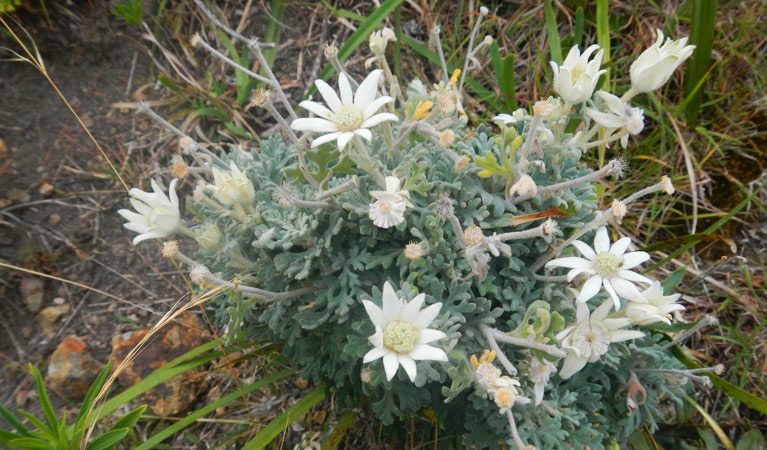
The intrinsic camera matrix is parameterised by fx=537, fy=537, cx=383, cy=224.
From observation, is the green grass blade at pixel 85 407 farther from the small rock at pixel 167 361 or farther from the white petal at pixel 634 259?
the white petal at pixel 634 259

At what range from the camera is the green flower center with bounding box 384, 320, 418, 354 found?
53.3 inches

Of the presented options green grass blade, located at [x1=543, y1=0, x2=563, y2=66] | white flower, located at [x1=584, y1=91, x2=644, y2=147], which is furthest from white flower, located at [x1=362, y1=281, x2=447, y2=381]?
green grass blade, located at [x1=543, y1=0, x2=563, y2=66]

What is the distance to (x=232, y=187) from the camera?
161cm

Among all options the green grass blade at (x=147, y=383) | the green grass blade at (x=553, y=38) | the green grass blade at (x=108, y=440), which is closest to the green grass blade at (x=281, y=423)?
the green grass blade at (x=147, y=383)

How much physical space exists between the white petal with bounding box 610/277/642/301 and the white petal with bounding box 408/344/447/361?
56cm

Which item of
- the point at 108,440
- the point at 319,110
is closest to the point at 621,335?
the point at 319,110

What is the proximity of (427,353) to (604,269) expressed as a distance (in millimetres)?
595

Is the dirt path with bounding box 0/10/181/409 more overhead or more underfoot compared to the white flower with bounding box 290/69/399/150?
more underfoot

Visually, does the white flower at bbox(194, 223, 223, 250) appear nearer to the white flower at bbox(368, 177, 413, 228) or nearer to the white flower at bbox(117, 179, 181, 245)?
the white flower at bbox(117, 179, 181, 245)

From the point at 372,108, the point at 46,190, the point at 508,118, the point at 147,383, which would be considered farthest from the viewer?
the point at 46,190

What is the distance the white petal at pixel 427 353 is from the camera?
51.0 inches

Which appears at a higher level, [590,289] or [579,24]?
[579,24]

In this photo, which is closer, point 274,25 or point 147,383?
point 147,383

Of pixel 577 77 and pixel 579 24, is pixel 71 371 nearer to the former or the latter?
pixel 577 77
